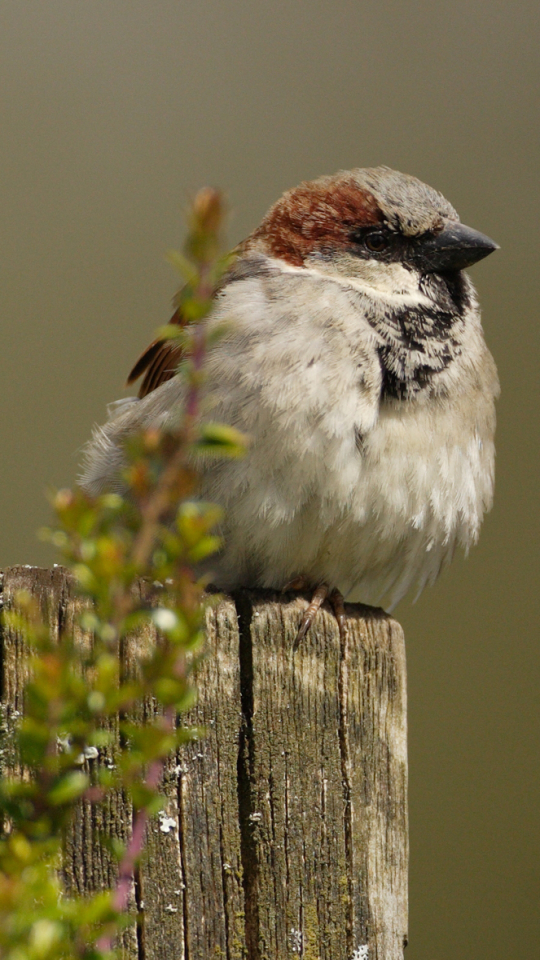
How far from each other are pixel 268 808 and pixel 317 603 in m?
0.64

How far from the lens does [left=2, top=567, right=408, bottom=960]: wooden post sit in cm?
134

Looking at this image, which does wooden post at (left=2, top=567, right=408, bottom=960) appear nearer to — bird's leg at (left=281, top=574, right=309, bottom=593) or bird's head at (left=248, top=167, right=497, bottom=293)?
bird's leg at (left=281, top=574, right=309, bottom=593)

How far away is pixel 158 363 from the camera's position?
9.23ft

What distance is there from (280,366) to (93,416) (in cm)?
248

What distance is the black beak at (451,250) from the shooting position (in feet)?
8.57

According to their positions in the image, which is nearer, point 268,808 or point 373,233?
point 268,808

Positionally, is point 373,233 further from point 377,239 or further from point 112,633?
point 112,633

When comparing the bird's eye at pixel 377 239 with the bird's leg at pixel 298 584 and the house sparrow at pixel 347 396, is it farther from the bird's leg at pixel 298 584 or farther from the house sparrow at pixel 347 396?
the bird's leg at pixel 298 584

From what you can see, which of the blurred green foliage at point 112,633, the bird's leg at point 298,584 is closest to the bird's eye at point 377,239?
the bird's leg at point 298,584

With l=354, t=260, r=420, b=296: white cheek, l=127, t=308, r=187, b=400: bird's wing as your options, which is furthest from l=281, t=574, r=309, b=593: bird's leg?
l=354, t=260, r=420, b=296: white cheek

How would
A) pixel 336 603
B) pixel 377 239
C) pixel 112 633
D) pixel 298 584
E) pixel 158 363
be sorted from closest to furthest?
pixel 112 633, pixel 336 603, pixel 298 584, pixel 377 239, pixel 158 363

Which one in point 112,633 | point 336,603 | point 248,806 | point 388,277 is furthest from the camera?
point 388,277

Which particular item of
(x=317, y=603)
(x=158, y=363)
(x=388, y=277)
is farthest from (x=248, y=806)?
(x=158, y=363)

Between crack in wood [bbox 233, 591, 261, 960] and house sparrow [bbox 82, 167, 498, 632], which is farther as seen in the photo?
house sparrow [bbox 82, 167, 498, 632]
